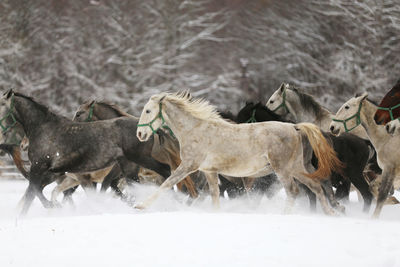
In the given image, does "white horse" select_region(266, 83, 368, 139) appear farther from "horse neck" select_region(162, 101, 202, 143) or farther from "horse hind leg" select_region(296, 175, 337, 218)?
"horse neck" select_region(162, 101, 202, 143)

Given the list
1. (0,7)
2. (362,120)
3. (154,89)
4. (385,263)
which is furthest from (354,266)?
(0,7)

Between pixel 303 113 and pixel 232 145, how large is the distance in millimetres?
2865

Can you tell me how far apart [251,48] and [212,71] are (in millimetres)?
2584

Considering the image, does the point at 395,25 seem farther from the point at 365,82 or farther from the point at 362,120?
the point at 362,120

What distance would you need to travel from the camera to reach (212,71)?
22.1m

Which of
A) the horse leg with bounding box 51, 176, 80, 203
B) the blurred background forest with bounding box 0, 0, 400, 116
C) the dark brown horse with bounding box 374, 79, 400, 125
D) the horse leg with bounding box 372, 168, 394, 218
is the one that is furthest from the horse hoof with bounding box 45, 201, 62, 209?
the blurred background forest with bounding box 0, 0, 400, 116

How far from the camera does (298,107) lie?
354 inches

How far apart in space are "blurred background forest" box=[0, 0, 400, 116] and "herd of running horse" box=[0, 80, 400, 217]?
1094 centimetres

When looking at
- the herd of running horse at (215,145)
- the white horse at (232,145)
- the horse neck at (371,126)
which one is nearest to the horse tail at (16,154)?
the herd of running horse at (215,145)

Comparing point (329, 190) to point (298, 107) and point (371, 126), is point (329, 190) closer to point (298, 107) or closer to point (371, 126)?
point (371, 126)

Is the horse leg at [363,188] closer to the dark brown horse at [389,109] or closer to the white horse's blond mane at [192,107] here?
the dark brown horse at [389,109]

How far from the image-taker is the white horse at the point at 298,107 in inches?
345

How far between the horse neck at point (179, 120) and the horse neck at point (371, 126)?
217 cm

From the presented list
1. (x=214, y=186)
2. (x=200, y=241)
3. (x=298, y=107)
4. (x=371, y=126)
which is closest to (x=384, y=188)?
(x=371, y=126)
